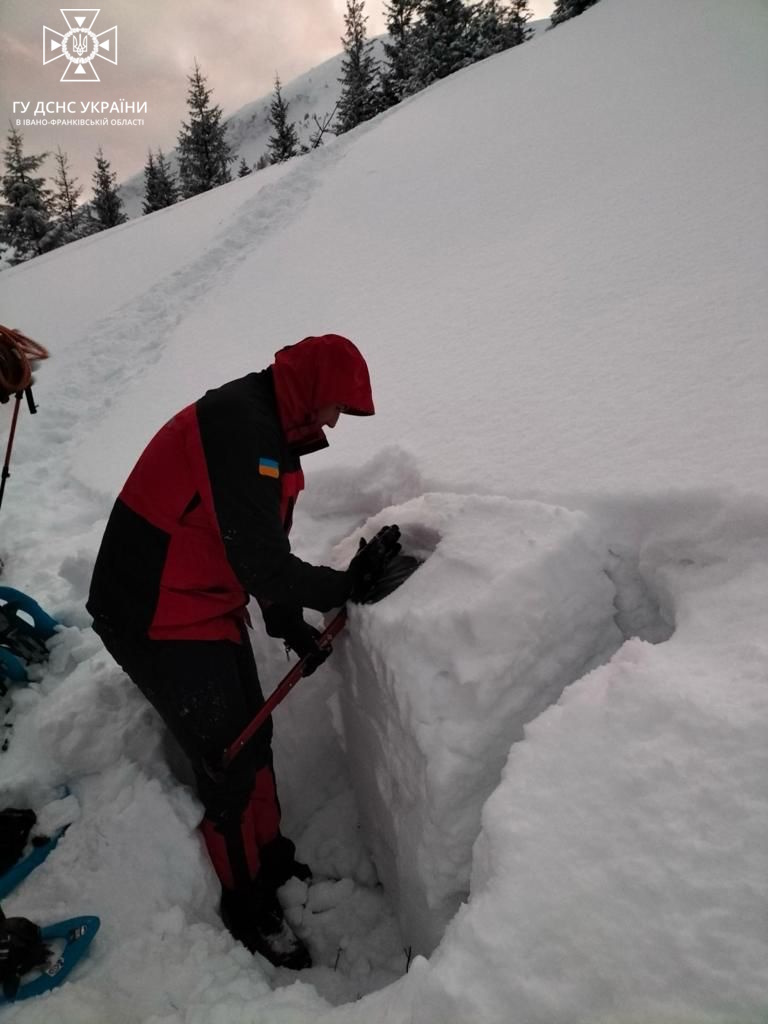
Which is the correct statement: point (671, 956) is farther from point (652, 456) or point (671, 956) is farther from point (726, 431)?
point (726, 431)

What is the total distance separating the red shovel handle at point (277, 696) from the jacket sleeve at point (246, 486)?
41 cm

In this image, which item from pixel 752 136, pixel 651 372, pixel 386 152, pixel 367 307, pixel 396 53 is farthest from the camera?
pixel 396 53

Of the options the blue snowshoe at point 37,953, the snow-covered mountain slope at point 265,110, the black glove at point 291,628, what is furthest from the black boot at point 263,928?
the snow-covered mountain slope at point 265,110

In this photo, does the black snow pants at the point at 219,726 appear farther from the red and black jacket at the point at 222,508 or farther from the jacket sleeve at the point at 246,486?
the jacket sleeve at the point at 246,486

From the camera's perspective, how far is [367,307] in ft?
17.3

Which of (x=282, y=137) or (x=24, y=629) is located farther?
(x=282, y=137)

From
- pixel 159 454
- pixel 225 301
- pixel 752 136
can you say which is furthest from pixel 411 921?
Result: pixel 225 301

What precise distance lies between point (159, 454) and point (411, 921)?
67.2 inches

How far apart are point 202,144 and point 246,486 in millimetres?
30979

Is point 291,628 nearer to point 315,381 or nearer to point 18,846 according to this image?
point 315,381

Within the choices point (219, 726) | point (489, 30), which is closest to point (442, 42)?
point (489, 30)

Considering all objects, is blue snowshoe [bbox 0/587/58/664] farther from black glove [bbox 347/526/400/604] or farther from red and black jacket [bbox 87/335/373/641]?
black glove [bbox 347/526/400/604]

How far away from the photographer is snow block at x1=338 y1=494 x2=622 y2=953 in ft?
5.38

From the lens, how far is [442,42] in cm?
1972
